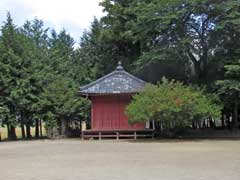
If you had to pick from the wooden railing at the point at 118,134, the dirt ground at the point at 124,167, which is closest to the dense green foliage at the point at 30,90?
the wooden railing at the point at 118,134

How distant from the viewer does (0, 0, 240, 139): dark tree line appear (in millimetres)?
27281

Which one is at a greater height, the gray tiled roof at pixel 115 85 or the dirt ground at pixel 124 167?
the gray tiled roof at pixel 115 85

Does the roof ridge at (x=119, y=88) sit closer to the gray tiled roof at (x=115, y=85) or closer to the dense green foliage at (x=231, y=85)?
the gray tiled roof at (x=115, y=85)

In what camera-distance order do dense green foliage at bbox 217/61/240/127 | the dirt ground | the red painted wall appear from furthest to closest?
the red painted wall < dense green foliage at bbox 217/61/240/127 < the dirt ground

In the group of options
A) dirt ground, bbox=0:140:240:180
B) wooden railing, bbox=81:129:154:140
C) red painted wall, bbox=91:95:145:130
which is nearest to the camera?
dirt ground, bbox=0:140:240:180

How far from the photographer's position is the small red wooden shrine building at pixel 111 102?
28625 millimetres

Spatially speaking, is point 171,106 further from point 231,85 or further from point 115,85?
point 115,85

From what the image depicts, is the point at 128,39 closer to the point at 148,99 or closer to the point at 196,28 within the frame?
the point at 196,28

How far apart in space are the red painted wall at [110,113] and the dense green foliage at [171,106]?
9.17ft

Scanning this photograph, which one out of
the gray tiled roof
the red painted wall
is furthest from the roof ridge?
the red painted wall

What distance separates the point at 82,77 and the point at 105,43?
3243mm

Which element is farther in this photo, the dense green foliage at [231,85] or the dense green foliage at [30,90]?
the dense green foliage at [30,90]

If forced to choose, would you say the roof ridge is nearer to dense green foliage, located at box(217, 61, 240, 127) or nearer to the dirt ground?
dense green foliage, located at box(217, 61, 240, 127)

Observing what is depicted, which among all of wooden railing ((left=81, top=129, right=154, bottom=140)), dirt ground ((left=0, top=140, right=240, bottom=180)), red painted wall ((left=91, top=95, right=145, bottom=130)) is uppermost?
red painted wall ((left=91, top=95, right=145, bottom=130))
